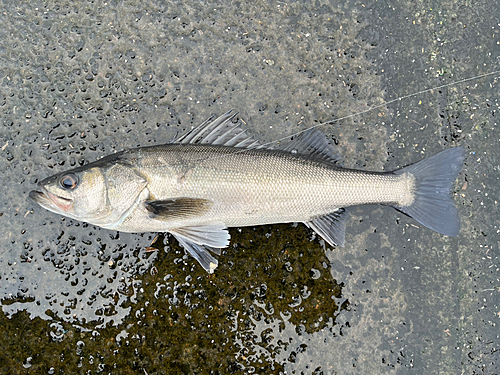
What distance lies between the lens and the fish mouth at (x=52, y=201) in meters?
2.78

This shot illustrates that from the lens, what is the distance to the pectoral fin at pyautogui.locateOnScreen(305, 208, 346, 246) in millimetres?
3023

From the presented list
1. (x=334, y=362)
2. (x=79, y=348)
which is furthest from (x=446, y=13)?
(x=79, y=348)

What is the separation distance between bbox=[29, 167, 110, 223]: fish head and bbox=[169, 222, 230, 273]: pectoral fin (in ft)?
1.99

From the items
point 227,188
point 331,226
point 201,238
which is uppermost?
point 227,188

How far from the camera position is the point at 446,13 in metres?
3.35

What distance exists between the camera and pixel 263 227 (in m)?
3.22

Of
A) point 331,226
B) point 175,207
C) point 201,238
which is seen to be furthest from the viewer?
point 331,226

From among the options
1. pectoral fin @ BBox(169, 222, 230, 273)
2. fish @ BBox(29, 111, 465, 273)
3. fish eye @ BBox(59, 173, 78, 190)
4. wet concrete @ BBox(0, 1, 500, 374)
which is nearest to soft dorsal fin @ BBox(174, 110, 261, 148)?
fish @ BBox(29, 111, 465, 273)

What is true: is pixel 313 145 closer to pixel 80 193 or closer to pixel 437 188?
pixel 437 188

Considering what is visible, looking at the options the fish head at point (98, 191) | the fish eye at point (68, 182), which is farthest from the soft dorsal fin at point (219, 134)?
the fish eye at point (68, 182)

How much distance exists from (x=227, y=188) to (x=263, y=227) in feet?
2.10

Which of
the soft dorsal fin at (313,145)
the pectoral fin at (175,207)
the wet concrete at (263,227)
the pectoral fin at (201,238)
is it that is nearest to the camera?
the pectoral fin at (175,207)

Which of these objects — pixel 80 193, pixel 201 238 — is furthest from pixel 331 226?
pixel 80 193

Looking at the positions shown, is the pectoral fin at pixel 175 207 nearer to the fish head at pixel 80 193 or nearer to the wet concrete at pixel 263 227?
the fish head at pixel 80 193
